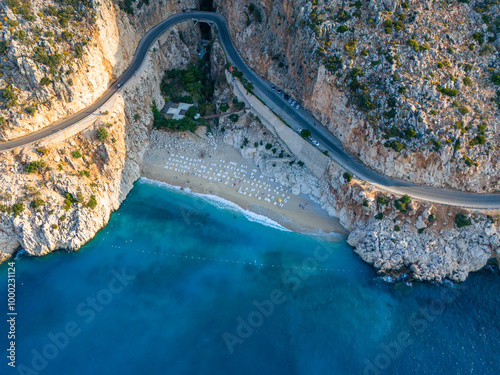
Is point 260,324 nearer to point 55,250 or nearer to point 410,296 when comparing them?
point 410,296

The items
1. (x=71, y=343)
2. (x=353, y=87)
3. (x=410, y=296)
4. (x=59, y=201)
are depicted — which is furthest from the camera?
(x=353, y=87)

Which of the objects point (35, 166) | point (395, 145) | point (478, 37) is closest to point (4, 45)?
point (35, 166)

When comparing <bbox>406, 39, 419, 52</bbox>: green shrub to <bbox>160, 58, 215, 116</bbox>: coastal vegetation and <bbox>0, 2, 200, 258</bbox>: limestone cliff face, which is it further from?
<bbox>0, 2, 200, 258</bbox>: limestone cliff face

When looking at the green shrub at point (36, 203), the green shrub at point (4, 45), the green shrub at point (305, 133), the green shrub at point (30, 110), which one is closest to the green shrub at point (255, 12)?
the green shrub at point (305, 133)

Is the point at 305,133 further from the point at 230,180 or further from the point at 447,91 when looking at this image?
the point at 447,91

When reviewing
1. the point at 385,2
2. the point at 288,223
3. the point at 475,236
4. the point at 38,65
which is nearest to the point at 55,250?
the point at 38,65
